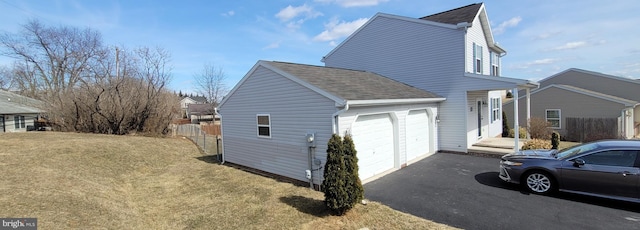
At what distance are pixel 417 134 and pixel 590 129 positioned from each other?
15.2 meters

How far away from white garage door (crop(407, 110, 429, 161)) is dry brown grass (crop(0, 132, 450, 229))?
16.3 feet

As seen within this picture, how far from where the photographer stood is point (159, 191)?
28.3 ft

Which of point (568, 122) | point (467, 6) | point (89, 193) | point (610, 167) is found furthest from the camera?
point (568, 122)

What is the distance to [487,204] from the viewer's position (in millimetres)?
6320

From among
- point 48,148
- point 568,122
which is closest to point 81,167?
point 48,148

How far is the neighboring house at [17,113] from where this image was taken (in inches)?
851

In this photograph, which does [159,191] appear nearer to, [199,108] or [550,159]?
[550,159]

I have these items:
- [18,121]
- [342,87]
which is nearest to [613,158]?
[342,87]

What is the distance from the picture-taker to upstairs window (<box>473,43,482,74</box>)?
12.9 metres

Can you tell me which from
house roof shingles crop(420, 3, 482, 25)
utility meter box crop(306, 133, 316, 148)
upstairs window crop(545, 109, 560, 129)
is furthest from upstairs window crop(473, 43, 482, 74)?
upstairs window crop(545, 109, 560, 129)

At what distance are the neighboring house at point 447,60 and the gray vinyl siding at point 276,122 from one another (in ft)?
22.4

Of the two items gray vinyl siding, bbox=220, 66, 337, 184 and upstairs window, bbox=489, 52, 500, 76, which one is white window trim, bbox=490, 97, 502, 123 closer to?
upstairs window, bbox=489, 52, 500, 76

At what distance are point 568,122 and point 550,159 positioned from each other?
16.8m

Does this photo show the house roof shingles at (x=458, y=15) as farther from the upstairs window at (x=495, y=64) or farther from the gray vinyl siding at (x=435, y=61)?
the upstairs window at (x=495, y=64)
